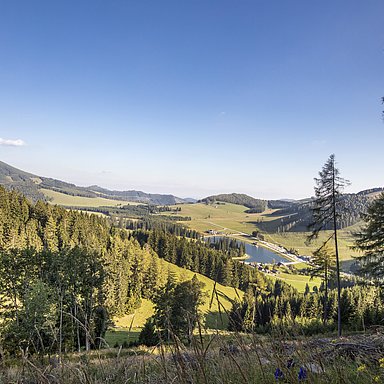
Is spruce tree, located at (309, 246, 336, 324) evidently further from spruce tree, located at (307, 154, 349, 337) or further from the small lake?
the small lake

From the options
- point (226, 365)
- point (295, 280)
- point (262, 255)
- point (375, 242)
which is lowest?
point (262, 255)

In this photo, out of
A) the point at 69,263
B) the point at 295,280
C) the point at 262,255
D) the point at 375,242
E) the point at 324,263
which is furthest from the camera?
the point at 262,255

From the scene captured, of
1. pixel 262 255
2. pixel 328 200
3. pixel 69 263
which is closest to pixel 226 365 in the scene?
pixel 328 200

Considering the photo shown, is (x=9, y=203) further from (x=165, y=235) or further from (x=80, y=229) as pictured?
(x=165, y=235)

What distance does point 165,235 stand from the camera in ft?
356

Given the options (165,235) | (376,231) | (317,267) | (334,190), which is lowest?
(165,235)

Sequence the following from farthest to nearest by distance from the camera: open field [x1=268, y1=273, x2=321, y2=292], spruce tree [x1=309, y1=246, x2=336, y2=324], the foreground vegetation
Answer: open field [x1=268, y1=273, x2=321, y2=292] < spruce tree [x1=309, y1=246, x2=336, y2=324] < the foreground vegetation

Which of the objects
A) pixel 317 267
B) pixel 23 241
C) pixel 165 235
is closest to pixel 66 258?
pixel 23 241

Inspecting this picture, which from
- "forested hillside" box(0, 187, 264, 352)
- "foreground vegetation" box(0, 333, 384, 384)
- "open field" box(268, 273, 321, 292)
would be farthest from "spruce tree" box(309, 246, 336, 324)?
"open field" box(268, 273, 321, 292)

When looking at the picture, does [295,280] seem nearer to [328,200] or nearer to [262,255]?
[262,255]

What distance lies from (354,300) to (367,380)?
142 feet

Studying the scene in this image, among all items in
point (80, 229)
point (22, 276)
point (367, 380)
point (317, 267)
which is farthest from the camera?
point (80, 229)

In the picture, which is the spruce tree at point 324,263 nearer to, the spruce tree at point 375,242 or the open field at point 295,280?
the spruce tree at point 375,242

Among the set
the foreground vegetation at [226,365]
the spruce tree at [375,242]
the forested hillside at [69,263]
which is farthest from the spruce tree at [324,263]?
the foreground vegetation at [226,365]
